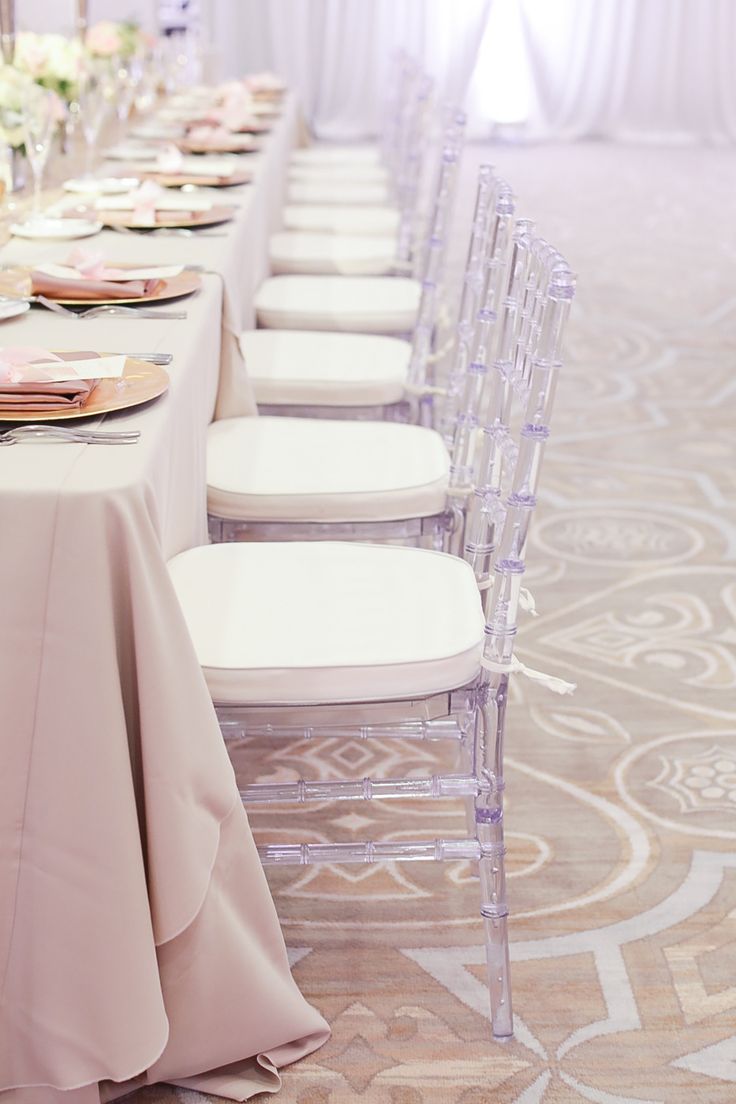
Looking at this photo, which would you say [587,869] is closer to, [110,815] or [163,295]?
[110,815]

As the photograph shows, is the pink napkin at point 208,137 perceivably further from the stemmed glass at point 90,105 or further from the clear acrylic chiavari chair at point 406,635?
the clear acrylic chiavari chair at point 406,635

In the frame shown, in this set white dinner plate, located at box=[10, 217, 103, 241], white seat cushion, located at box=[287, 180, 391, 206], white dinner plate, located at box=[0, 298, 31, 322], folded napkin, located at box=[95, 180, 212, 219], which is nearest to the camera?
white dinner plate, located at box=[0, 298, 31, 322]

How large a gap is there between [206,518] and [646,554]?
143 centimetres

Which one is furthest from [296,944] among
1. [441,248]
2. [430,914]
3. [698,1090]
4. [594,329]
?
[594,329]

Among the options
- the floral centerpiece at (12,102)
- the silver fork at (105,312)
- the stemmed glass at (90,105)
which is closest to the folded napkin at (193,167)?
the stemmed glass at (90,105)

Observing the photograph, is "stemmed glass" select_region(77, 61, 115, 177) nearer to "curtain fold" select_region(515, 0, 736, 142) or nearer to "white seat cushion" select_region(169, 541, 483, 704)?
"white seat cushion" select_region(169, 541, 483, 704)

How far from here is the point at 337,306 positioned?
10.6ft

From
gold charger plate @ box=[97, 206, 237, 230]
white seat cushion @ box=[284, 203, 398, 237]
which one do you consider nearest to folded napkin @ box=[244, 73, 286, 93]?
white seat cushion @ box=[284, 203, 398, 237]

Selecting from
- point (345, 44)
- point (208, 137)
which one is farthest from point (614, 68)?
point (208, 137)

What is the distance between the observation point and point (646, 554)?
10.4 feet

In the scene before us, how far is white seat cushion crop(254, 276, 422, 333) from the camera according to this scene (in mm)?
3186

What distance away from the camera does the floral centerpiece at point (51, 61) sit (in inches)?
124

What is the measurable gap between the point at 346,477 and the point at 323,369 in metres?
0.64

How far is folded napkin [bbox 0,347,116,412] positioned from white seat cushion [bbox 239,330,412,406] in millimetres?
1051
